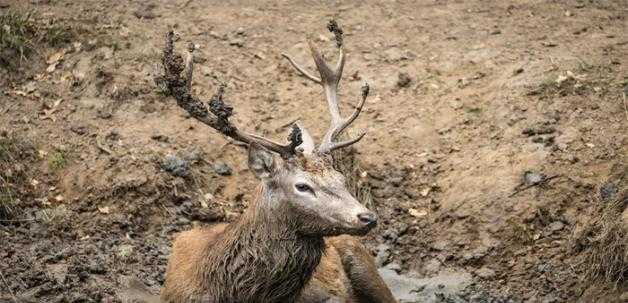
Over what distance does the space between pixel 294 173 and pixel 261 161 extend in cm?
29

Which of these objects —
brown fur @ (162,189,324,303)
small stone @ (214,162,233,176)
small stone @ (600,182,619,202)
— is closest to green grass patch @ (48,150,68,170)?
small stone @ (214,162,233,176)

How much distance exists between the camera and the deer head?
666 centimetres

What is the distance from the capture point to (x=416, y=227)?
9.25 m

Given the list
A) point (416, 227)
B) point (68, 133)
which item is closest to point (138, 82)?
point (68, 133)

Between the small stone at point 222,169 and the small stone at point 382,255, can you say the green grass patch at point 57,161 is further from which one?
the small stone at point 382,255

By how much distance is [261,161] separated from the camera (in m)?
7.12

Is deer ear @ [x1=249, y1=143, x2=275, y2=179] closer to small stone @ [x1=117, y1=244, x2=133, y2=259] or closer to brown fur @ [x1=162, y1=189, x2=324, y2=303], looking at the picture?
brown fur @ [x1=162, y1=189, x2=324, y2=303]

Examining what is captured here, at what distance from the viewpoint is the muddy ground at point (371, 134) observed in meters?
8.50

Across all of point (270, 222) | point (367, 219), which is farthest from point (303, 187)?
point (367, 219)

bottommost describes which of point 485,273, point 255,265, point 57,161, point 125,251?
point 125,251

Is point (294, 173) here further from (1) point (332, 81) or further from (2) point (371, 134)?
(2) point (371, 134)

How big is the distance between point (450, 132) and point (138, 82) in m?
3.39

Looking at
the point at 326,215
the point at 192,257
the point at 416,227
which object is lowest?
the point at 416,227

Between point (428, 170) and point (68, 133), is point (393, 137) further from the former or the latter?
point (68, 133)
